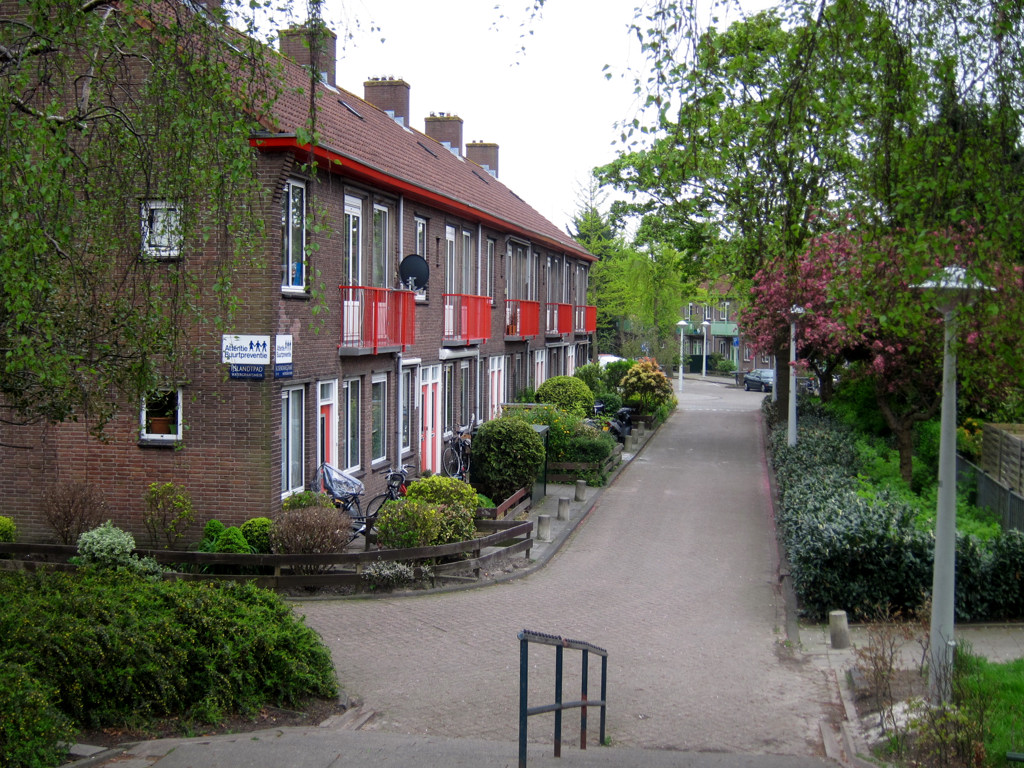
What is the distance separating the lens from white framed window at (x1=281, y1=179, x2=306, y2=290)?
48.4 ft

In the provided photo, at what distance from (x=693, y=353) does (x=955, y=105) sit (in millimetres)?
77378

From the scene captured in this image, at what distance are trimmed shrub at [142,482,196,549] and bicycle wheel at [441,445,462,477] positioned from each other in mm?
7459

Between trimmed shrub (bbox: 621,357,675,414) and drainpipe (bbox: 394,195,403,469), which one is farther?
trimmed shrub (bbox: 621,357,675,414)

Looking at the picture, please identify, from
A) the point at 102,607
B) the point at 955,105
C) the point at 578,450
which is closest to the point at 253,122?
the point at 102,607

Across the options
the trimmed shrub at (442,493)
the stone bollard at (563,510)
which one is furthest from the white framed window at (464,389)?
the trimmed shrub at (442,493)

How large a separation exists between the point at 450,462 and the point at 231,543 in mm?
9393

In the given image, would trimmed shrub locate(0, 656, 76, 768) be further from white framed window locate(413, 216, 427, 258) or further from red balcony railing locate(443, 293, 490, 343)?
red balcony railing locate(443, 293, 490, 343)

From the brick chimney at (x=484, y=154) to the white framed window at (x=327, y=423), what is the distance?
2280 cm

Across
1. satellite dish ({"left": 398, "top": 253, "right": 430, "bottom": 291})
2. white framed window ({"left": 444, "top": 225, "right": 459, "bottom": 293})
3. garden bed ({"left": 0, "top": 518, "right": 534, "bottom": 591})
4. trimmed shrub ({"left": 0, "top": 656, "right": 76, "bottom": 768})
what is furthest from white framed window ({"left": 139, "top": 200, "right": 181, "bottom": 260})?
white framed window ({"left": 444, "top": 225, "right": 459, "bottom": 293})

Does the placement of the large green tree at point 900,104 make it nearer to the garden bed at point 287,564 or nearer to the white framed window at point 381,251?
the garden bed at point 287,564

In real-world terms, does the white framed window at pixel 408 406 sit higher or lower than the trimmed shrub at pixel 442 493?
higher

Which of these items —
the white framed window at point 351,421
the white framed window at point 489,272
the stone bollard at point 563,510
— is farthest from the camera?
the white framed window at point 489,272

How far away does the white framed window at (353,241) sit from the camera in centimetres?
1716

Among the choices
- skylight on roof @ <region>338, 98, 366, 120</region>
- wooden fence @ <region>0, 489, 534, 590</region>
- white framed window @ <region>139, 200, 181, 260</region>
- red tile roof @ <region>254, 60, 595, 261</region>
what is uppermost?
skylight on roof @ <region>338, 98, 366, 120</region>
